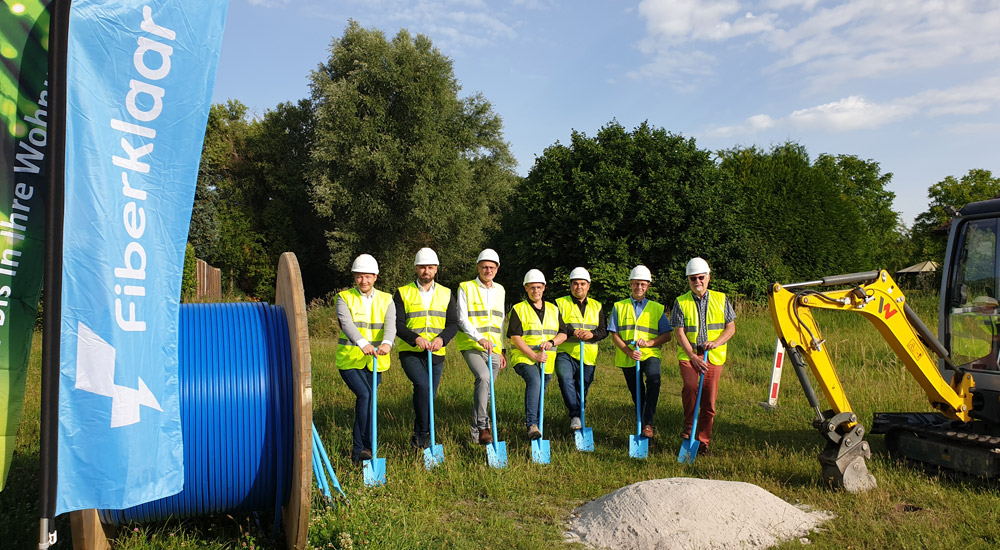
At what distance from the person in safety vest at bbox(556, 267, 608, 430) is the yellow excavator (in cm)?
212

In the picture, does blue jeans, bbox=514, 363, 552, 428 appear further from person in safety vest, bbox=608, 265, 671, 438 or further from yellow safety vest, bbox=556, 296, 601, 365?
person in safety vest, bbox=608, 265, 671, 438

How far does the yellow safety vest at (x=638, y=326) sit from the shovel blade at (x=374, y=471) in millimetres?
2938

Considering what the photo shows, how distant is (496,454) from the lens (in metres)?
6.83

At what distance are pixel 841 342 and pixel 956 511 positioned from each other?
838 centimetres

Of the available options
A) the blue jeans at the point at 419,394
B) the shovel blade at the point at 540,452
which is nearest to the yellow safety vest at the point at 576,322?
the shovel blade at the point at 540,452

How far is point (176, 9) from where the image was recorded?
3.83 metres

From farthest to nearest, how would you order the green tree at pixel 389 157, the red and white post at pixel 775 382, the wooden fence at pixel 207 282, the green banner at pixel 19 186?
the green tree at pixel 389 157, the wooden fence at pixel 207 282, the red and white post at pixel 775 382, the green banner at pixel 19 186

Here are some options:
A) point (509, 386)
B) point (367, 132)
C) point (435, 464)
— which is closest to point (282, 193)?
point (367, 132)

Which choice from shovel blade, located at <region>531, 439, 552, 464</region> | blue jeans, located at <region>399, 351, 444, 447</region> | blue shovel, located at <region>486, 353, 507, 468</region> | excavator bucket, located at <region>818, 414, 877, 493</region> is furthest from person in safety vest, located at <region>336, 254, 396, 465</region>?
excavator bucket, located at <region>818, 414, 877, 493</region>

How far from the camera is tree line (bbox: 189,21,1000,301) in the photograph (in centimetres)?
1953

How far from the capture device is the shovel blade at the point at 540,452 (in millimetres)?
6918

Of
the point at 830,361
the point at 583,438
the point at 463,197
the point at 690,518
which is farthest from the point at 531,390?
the point at 463,197

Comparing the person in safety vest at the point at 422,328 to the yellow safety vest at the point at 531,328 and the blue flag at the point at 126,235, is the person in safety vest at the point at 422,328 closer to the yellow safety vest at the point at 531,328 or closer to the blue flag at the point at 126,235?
the yellow safety vest at the point at 531,328

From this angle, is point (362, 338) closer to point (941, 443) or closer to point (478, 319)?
point (478, 319)
